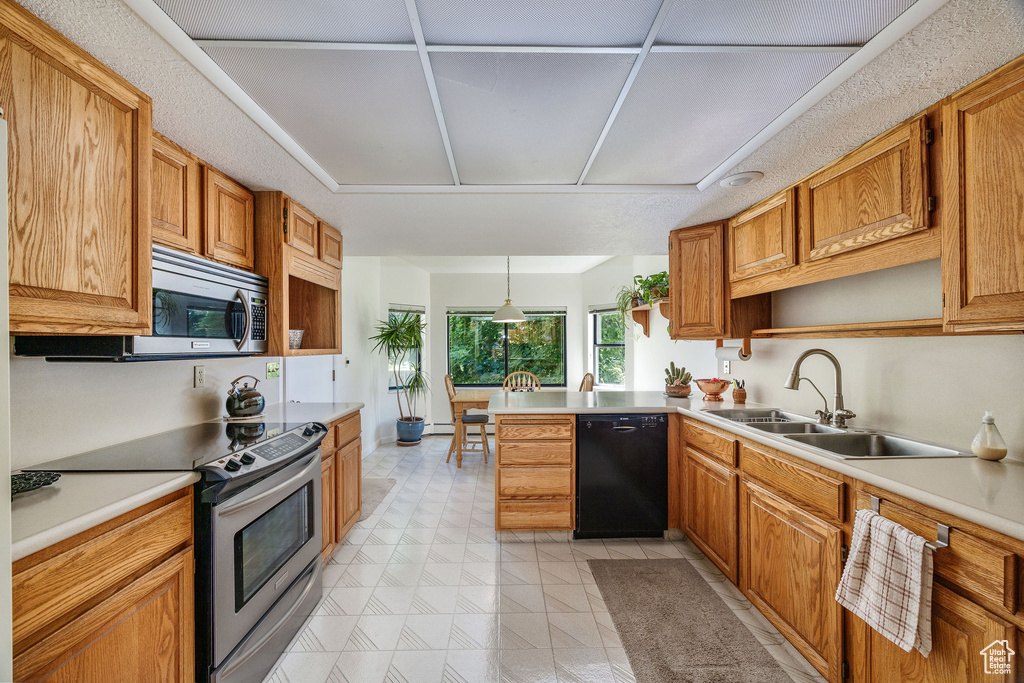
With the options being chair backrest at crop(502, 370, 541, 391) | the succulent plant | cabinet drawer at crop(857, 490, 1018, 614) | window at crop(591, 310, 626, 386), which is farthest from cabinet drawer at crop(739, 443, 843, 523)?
chair backrest at crop(502, 370, 541, 391)

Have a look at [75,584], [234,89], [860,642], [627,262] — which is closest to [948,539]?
[860,642]

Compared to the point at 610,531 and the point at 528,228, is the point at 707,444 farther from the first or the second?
the point at 528,228

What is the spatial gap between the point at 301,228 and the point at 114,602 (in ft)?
6.59

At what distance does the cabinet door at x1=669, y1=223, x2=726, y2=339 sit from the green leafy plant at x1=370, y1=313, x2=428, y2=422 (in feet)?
11.2

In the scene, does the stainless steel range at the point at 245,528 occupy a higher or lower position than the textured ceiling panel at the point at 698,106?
lower

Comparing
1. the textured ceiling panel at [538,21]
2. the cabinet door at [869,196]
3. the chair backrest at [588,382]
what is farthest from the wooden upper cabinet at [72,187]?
the chair backrest at [588,382]

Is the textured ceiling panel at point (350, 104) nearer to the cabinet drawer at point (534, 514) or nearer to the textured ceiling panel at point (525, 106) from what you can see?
the textured ceiling panel at point (525, 106)

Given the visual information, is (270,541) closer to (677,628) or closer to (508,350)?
(677,628)

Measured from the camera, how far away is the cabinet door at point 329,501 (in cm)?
249

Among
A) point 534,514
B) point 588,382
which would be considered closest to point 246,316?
point 534,514

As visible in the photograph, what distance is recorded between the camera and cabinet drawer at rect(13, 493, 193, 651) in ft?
3.12

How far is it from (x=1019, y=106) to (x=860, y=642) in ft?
5.48

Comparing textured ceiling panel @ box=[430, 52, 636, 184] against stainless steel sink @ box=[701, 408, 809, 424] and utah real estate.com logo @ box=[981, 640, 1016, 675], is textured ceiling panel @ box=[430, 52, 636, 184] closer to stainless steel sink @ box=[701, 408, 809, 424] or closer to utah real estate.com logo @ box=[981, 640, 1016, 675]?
stainless steel sink @ box=[701, 408, 809, 424]

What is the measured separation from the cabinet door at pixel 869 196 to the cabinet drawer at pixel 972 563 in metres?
0.99
